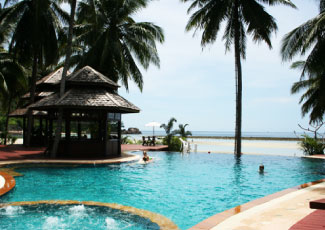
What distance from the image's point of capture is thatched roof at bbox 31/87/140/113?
14336mm

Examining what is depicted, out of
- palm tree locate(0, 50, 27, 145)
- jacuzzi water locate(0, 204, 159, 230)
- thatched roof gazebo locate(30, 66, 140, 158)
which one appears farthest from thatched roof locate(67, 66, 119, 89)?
palm tree locate(0, 50, 27, 145)

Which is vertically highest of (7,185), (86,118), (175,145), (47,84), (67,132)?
(47,84)

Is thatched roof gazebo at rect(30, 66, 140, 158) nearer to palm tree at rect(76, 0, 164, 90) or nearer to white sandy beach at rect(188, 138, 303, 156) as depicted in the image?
palm tree at rect(76, 0, 164, 90)

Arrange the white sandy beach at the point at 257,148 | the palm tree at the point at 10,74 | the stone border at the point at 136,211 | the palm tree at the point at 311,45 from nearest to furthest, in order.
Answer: the stone border at the point at 136,211 < the palm tree at the point at 311,45 < the white sandy beach at the point at 257,148 < the palm tree at the point at 10,74

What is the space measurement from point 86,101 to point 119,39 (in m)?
9.41

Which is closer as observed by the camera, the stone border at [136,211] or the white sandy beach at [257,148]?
the stone border at [136,211]

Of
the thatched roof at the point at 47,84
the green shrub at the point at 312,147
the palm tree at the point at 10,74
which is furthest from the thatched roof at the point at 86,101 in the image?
the green shrub at the point at 312,147

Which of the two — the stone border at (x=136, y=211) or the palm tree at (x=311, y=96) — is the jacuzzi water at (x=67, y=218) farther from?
the palm tree at (x=311, y=96)

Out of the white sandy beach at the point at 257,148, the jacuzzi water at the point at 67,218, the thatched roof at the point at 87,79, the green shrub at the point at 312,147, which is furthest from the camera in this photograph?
the white sandy beach at the point at 257,148

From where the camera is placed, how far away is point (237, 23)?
19.8m

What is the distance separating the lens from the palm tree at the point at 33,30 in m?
18.4

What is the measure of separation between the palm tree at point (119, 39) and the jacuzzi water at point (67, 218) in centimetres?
1560

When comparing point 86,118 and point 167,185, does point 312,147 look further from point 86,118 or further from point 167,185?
point 86,118

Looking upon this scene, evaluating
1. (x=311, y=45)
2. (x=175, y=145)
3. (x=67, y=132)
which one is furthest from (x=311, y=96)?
(x=67, y=132)
